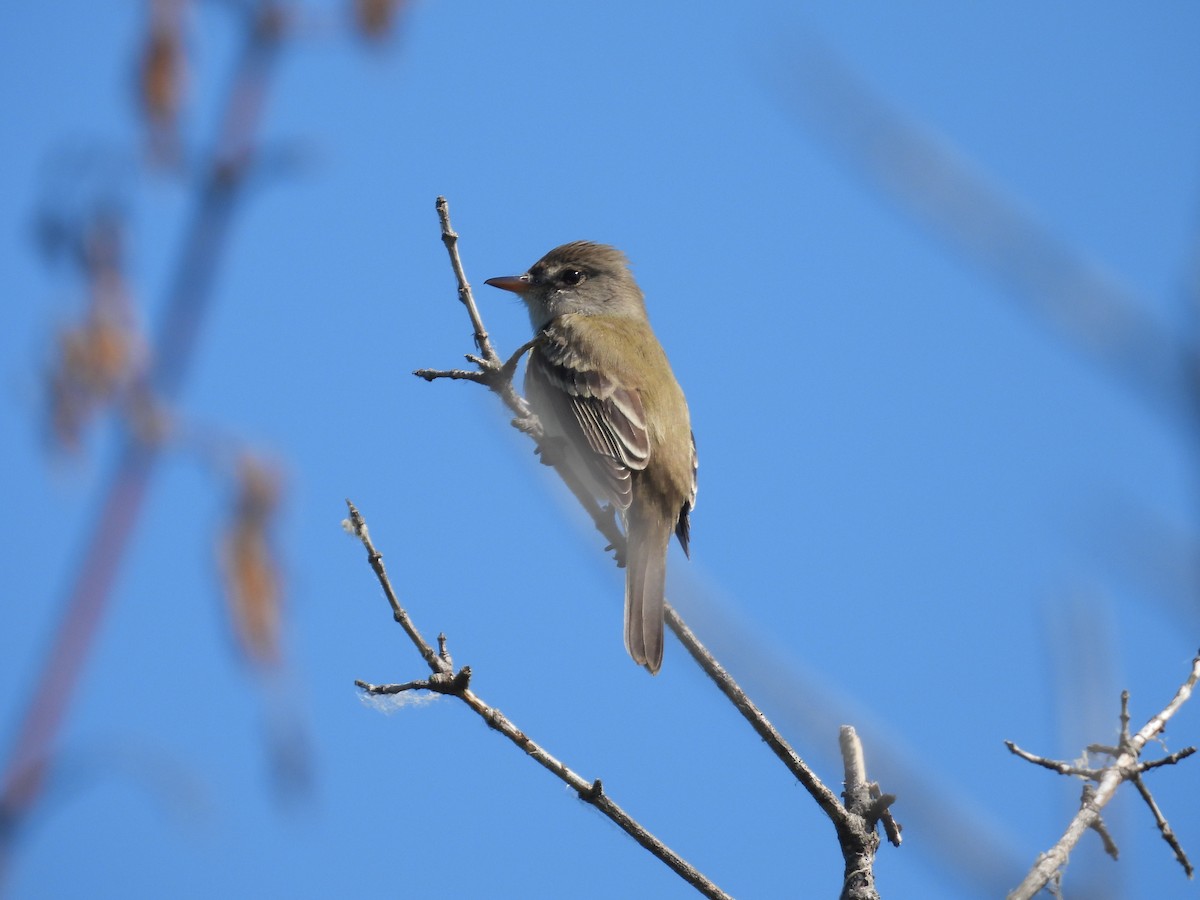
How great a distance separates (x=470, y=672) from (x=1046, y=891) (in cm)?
131

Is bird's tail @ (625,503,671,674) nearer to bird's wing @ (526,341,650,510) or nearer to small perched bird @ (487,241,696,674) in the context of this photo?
small perched bird @ (487,241,696,674)

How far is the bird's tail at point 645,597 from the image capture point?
192 inches

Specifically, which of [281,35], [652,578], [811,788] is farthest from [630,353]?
[281,35]

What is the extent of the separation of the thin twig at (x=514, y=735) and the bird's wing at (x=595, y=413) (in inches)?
108

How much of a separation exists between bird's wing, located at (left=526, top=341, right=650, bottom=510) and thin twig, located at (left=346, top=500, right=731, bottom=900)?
275 cm

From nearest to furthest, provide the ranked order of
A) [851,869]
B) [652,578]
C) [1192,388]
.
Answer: [1192,388], [851,869], [652,578]

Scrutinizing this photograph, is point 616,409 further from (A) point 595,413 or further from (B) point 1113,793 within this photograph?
(B) point 1113,793

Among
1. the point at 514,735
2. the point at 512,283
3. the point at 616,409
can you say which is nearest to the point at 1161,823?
the point at 514,735

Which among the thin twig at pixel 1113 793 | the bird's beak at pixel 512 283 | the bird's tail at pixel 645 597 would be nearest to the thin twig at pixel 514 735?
the thin twig at pixel 1113 793

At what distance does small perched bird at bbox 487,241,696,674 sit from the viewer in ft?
17.5

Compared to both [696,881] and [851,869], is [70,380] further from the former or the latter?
[851,869]

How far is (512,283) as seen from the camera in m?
7.14

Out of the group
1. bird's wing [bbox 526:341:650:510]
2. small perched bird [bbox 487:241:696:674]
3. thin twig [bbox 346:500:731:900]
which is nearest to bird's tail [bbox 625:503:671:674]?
small perched bird [bbox 487:241:696:674]

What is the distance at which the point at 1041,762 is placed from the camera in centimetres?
273
